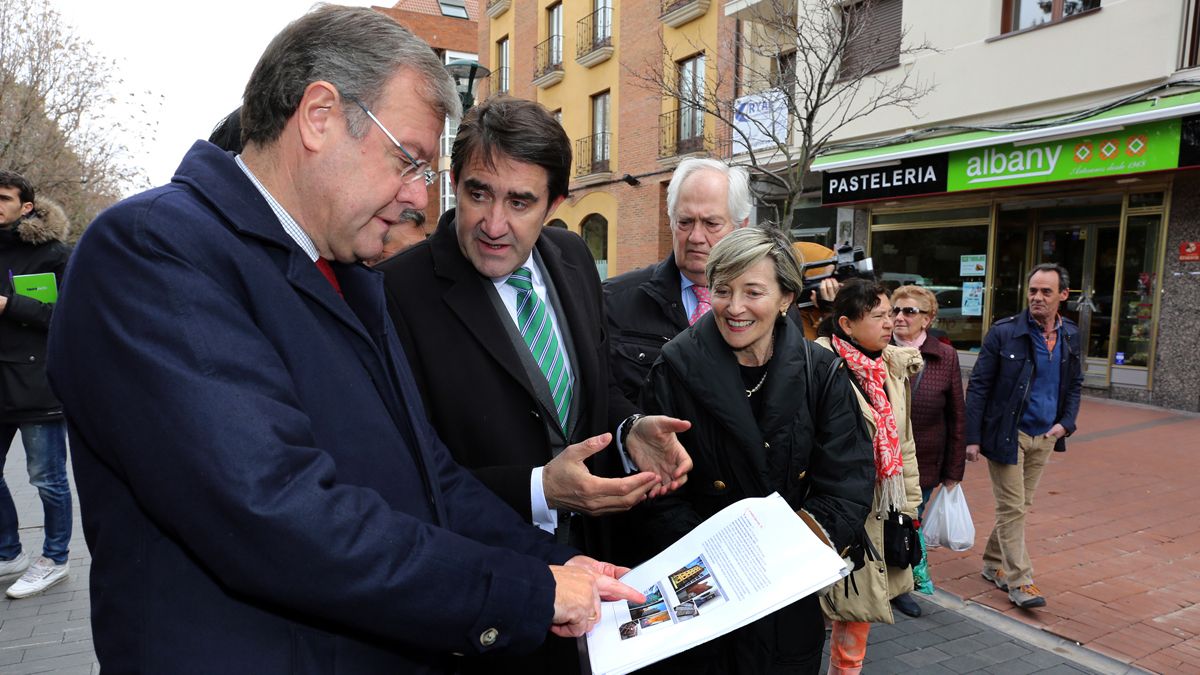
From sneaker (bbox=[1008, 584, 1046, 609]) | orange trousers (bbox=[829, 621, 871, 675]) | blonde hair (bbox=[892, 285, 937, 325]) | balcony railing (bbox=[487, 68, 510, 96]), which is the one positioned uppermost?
balcony railing (bbox=[487, 68, 510, 96])

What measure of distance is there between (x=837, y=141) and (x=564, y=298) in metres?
12.7

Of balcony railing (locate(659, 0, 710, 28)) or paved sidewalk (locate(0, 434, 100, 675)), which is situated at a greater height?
balcony railing (locate(659, 0, 710, 28))

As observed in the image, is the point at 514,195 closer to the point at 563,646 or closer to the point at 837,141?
the point at 563,646

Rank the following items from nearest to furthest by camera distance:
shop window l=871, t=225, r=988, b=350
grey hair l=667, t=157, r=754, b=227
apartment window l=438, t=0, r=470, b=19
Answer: grey hair l=667, t=157, r=754, b=227 → shop window l=871, t=225, r=988, b=350 → apartment window l=438, t=0, r=470, b=19

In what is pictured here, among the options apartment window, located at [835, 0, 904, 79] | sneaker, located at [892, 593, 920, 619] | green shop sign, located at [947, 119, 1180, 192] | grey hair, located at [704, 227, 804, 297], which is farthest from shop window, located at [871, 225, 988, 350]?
grey hair, located at [704, 227, 804, 297]

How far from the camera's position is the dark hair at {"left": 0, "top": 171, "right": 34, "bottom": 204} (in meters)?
4.12

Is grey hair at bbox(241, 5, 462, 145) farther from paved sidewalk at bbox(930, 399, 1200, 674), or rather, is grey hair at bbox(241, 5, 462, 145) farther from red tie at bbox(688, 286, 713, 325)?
Answer: paved sidewalk at bbox(930, 399, 1200, 674)

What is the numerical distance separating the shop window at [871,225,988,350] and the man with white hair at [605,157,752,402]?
10362mm

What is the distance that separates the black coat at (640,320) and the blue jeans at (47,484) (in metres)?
3.47

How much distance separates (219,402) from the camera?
0.98 meters

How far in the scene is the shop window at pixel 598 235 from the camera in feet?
70.9

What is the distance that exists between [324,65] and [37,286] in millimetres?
4012

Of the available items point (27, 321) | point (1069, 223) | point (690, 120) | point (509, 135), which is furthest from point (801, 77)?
point (509, 135)

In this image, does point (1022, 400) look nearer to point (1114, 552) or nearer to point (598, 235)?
point (1114, 552)
